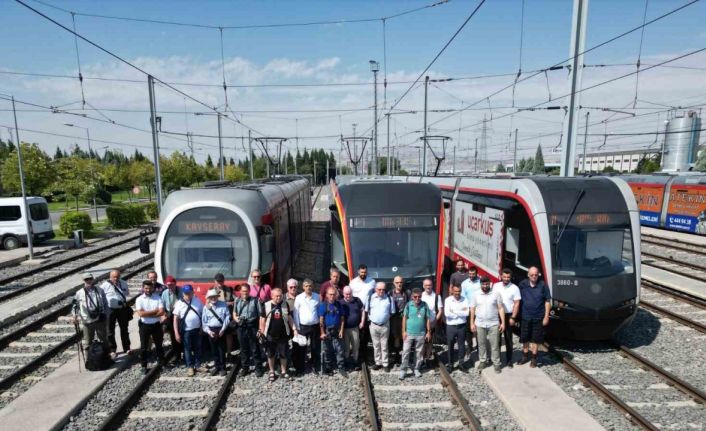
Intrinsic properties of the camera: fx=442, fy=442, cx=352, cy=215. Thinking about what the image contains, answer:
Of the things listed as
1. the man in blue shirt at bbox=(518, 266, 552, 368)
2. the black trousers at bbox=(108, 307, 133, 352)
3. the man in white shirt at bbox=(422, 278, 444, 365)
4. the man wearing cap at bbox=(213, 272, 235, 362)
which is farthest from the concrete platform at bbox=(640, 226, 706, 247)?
the black trousers at bbox=(108, 307, 133, 352)

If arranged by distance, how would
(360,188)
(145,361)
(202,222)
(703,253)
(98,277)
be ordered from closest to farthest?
(145,361), (202,222), (360,188), (98,277), (703,253)

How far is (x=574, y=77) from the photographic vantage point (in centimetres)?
1410

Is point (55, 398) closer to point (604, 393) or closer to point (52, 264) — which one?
point (604, 393)

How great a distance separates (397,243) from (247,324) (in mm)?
3451

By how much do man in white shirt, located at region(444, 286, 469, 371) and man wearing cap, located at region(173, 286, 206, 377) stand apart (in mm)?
4574

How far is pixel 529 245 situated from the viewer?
927 centimetres

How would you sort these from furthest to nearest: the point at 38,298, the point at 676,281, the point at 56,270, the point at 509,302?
the point at 56,270 → the point at 676,281 → the point at 38,298 → the point at 509,302

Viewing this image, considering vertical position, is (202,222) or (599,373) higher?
(202,222)

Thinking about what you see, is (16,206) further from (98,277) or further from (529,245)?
(529,245)

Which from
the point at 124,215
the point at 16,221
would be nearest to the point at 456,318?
the point at 16,221

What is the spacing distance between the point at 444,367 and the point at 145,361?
5.55 metres

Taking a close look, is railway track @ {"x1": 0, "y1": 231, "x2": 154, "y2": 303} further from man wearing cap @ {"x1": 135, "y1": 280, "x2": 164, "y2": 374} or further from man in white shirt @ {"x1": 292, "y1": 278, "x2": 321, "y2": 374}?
man in white shirt @ {"x1": 292, "y1": 278, "x2": 321, "y2": 374}

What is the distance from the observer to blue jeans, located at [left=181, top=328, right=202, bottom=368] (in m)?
8.12

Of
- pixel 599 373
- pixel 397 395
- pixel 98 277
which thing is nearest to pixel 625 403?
pixel 599 373
